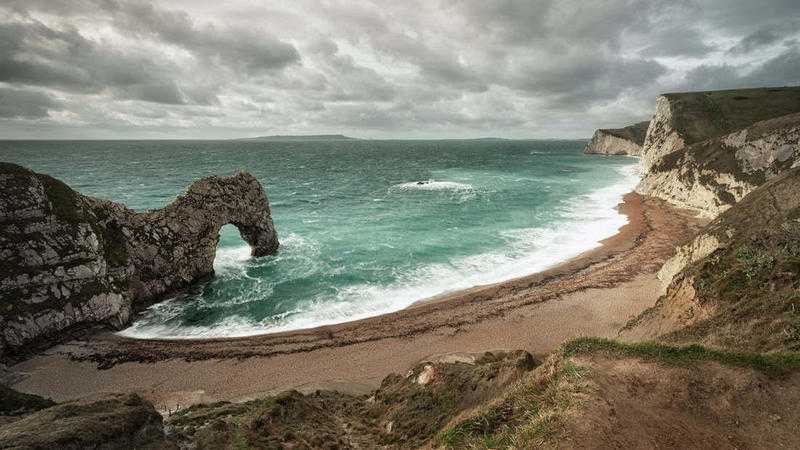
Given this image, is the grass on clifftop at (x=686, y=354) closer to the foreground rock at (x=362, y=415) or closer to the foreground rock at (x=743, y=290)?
the foreground rock at (x=743, y=290)

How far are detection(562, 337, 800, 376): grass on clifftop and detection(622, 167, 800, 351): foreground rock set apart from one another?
1.96 m

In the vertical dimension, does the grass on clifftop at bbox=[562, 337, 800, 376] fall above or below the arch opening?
above

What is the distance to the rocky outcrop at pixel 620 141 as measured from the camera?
173 meters

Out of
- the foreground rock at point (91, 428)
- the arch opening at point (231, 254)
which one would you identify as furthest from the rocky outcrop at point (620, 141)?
the foreground rock at point (91, 428)

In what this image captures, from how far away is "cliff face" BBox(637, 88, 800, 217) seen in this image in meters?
48.1

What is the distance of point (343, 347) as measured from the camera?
22203 mm

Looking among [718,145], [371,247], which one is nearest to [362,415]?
[371,247]

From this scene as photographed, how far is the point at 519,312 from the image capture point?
83.3 feet

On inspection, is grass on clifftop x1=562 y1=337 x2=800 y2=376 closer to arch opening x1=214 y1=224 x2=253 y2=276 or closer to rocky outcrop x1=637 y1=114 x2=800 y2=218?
arch opening x1=214 y1=224 x2=253 y2=276

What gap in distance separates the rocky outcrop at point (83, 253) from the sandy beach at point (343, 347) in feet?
6.28

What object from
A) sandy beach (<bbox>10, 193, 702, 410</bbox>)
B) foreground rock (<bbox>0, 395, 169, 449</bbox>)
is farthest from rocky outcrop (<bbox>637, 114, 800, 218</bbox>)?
foreground rock (<bbox>0, 395, 169, 449</bbox>)

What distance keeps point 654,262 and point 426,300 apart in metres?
20.8

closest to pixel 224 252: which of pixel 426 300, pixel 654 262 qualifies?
pixel 426 300

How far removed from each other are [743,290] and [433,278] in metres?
20.6
